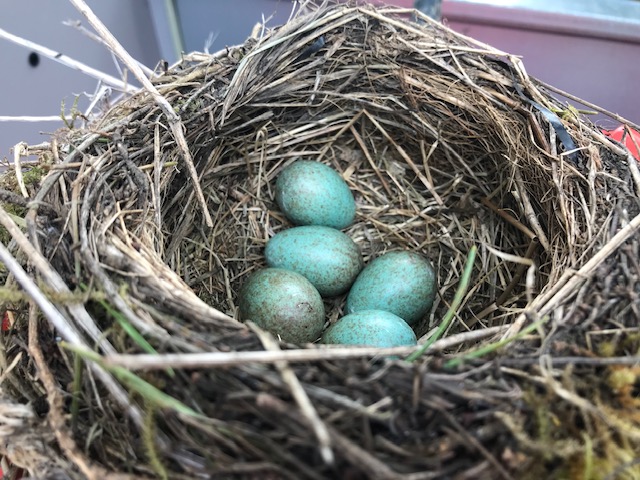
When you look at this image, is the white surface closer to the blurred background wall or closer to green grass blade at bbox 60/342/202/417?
the blurred background wall

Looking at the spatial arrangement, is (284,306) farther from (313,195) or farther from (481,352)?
(481,352)

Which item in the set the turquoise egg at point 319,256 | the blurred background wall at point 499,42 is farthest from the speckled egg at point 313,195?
the blurred background wall at point 499,42

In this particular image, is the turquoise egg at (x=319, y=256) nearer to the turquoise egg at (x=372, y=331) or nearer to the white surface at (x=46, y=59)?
the turquoise egg at (x=372, y=331)

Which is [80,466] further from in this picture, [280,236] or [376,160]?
[376,160]

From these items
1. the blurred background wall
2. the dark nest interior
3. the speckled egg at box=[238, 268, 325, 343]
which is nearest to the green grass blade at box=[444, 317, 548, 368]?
the dark nest interior

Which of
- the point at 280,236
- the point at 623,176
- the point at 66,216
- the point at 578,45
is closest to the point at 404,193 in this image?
the point at 280,236

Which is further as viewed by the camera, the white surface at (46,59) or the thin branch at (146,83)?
the white surface at (46,59)
